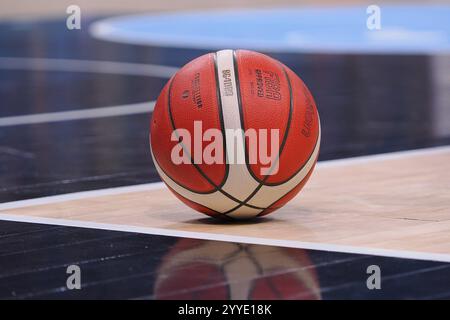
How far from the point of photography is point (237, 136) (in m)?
5.25

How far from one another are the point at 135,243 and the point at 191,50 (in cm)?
1101

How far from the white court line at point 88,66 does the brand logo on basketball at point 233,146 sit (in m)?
7.61

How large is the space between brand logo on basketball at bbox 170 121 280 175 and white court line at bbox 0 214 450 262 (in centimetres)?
34

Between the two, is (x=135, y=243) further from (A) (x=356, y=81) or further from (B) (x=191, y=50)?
(B) (x=191, y=50)

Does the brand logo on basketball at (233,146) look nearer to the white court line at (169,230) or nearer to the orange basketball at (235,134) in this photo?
the orange basketball at (235,134)

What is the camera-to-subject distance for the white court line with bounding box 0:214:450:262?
15.6 feet

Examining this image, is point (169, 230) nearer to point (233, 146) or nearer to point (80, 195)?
point (233, 146)

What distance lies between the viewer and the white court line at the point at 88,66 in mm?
13398

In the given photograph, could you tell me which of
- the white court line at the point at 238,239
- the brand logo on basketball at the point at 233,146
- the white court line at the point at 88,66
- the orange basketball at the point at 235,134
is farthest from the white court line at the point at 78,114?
the brand logo on basketball at the point at 233,146

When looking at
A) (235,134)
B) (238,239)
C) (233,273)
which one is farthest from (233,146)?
(233,273)

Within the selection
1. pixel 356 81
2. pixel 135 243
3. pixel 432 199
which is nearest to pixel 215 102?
pixel 135 243

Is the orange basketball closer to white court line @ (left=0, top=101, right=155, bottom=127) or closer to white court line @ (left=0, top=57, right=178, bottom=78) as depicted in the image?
white court line @ (left=0, top=101, right=155, bottom=127)

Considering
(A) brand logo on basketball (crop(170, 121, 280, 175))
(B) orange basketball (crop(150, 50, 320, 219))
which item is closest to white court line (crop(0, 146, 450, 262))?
(B) orange basketball (crop(150, 50, 320, 219))
